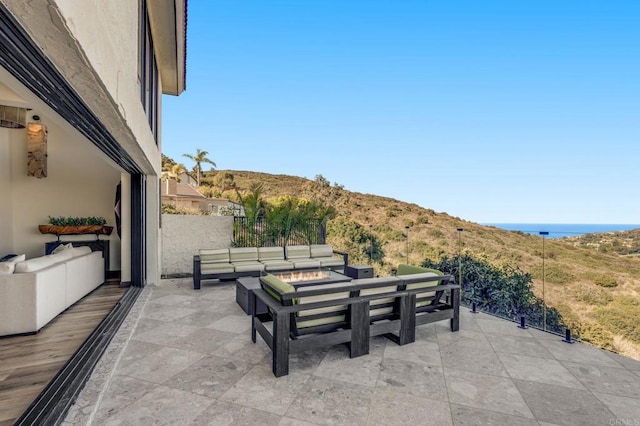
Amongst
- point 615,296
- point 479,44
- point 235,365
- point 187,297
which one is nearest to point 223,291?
point 187,297

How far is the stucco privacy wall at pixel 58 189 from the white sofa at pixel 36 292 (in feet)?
8.49

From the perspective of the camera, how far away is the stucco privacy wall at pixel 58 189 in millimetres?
6266

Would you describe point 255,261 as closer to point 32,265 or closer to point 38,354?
point 32,265

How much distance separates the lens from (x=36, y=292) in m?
3.48

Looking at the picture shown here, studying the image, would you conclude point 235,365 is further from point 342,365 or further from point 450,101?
point 450,101

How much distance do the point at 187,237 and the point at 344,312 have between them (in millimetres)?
5867

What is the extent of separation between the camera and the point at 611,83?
9250 millimetres

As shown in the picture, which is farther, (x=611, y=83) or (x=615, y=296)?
(x=611, y=83)

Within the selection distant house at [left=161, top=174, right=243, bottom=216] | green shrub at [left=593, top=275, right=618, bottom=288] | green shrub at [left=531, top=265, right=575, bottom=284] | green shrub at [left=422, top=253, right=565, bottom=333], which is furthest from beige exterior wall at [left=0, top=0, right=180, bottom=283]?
distant house at [left=161, top=174, right=243, bottom=216]

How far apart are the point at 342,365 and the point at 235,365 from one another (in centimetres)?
104

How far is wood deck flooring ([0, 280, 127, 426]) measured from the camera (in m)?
2.29

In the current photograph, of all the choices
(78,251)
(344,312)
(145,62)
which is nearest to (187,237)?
(78,251)

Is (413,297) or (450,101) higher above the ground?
(450,101)

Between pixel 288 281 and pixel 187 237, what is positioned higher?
pixel 187 237
